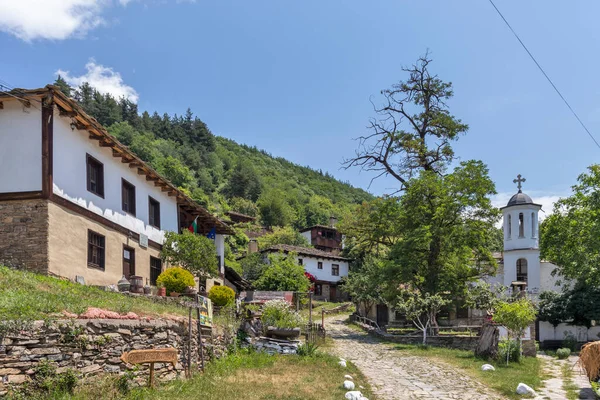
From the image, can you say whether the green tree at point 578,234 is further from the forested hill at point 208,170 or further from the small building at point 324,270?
the forested hill at point 208,170

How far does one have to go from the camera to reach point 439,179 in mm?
28312

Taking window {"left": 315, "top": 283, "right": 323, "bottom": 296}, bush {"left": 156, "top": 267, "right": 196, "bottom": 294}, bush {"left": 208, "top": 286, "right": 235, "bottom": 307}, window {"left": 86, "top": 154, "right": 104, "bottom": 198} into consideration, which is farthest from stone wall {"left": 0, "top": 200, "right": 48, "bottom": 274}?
window {"left": 315, "top": 283, "right": 323, "bottom": 296}

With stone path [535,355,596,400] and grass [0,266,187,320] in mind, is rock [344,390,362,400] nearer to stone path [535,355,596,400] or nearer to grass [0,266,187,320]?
stone path [535,355,596,400]

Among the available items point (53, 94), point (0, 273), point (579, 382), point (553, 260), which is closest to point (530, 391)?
point (579, 382)

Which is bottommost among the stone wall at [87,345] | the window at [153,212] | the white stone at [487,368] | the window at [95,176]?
the white stone at [487,368]

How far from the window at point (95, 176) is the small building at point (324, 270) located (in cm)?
3479

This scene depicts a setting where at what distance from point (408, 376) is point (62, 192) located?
11.4 meters

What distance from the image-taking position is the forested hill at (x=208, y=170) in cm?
7544

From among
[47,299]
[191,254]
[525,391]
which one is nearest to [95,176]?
[191,254]

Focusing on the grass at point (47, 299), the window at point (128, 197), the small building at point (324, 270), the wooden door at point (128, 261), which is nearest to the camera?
the grass at point (47, 299)

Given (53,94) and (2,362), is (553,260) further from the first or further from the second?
(2,362)

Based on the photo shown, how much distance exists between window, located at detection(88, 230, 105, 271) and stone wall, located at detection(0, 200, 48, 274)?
241 centimetres

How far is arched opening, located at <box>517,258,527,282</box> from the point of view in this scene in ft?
128

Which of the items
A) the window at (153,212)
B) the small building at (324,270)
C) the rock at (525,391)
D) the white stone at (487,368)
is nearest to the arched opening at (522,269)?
the small building at (324,270)
